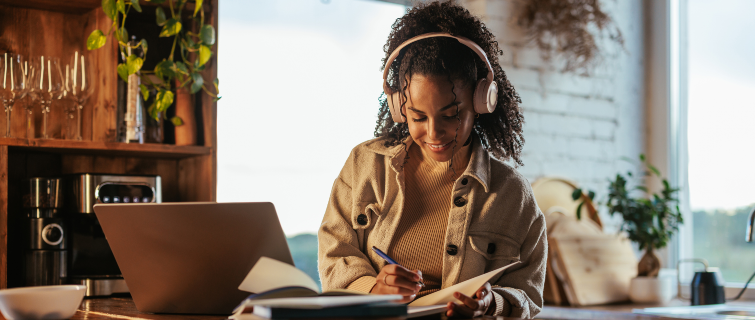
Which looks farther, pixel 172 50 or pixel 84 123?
pixel 84 123

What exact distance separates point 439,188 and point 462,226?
0.38ft

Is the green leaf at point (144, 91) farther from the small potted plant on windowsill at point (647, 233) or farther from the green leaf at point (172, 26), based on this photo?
the small potted plant on windowsill at point (647, 233)

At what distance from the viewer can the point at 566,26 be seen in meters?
2.46

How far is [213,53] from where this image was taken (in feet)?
5.89

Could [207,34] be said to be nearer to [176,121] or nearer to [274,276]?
[176,121]

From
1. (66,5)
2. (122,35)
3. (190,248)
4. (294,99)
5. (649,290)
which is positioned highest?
(66,5)

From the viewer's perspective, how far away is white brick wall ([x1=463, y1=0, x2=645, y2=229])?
7.87ft

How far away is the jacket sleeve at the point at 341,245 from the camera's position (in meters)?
1.22

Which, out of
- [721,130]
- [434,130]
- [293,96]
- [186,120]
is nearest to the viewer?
[434,130]

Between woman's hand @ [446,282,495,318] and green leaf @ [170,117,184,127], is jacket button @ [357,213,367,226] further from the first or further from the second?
green leaf @ [170,117,184,127]

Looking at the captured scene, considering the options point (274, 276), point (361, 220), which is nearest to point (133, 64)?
point (361, 220)

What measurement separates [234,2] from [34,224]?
0.94 meters

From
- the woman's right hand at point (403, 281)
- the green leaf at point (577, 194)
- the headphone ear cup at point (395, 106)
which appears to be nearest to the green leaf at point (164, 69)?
the headphone ear cup at point (395, 106)

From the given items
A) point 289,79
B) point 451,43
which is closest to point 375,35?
point 289,79
